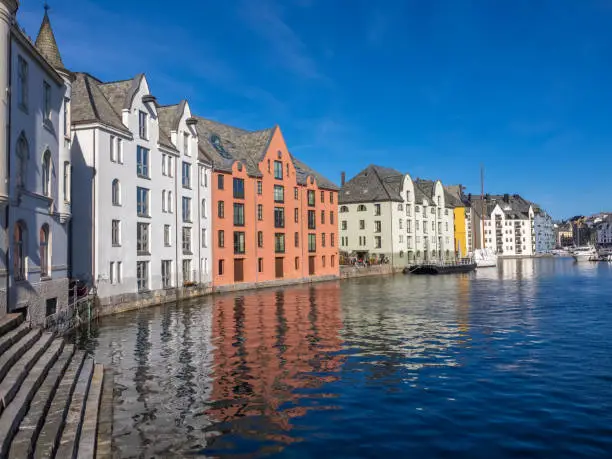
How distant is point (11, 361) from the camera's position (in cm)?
1416

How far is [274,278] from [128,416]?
51971mm

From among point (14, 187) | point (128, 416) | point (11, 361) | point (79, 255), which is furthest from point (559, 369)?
point (79, 255)

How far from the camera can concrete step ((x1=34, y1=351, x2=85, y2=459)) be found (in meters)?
9.96

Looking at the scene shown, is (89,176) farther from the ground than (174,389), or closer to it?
farther from the ground

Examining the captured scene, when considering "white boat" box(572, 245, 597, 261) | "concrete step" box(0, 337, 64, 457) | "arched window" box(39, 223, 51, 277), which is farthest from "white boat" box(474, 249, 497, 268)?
"concrete step" box(0, 337, 64, 457)

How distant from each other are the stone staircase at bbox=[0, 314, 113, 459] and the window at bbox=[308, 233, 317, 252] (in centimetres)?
5567

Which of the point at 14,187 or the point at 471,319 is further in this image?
the point at 471,319

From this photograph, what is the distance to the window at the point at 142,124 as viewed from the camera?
44.2 meters

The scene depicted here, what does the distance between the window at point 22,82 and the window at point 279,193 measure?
4563 cm

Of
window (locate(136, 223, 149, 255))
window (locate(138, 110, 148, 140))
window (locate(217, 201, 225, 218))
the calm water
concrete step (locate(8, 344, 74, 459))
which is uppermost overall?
window (locate(138, 110, 148, 140))

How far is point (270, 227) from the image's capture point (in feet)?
219

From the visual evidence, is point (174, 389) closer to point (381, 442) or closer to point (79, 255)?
point (381, 442)

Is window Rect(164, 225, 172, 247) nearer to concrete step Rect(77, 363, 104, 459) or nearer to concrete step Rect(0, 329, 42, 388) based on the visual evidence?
concrete step Rect(0, 329, 42, 388)

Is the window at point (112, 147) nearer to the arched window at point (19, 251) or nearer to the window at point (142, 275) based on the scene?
the window at point (142, 275)
